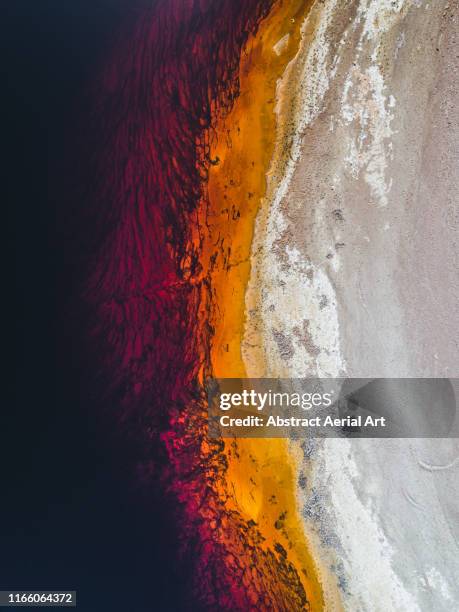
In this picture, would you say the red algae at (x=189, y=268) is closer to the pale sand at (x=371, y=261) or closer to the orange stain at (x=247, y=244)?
the orange stain at (x=247, y=244)

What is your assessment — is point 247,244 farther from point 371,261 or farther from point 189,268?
point 371,261

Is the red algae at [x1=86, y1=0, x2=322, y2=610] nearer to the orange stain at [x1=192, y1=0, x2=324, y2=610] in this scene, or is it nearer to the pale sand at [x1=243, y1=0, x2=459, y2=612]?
the orange stain at [x1=192, y1=0, x2=324, y2=610]

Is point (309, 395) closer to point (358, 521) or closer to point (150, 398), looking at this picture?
point (358, 521)

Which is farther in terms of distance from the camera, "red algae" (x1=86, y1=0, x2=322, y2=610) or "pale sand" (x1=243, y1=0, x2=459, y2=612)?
"red algae" (x1=86, y1=0, x2=322, y2=610)

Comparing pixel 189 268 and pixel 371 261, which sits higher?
pixel 189 268

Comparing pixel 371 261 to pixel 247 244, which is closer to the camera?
pixel 371 261

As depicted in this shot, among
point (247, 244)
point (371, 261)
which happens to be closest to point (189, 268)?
point (247, 244)

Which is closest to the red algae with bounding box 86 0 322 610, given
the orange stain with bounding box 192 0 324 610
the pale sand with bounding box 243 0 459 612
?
the orange stain with bounding box 192 0 324 610

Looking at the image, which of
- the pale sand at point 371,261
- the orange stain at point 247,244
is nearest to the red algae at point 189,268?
the orange stain at point 247,244

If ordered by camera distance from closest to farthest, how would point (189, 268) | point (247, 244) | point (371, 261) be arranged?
point (371, 261), point (247, 244), point (189, 268)

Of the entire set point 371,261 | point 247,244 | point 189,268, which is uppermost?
point 247,244

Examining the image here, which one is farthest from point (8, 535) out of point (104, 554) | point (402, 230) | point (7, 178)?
point (402, 230)

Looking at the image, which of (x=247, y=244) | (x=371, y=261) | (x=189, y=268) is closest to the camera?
(x=371, y=261)
